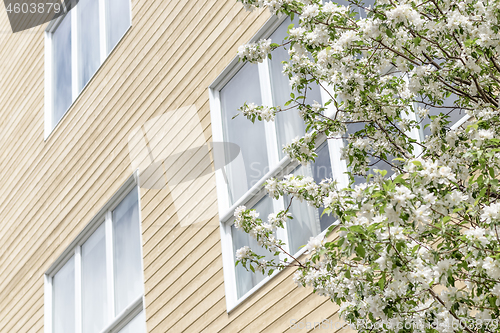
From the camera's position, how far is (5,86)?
12.5 m

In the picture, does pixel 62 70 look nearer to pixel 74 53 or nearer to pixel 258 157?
pixel 74 53

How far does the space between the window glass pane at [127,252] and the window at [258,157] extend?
1829 millimetres

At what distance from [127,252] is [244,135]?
2.52 metres

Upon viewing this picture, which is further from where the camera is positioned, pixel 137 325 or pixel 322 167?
pixel 137 325

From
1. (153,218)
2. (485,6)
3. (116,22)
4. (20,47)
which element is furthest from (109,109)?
(485,6)

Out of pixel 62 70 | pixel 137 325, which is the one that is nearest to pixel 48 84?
pixel 62 70

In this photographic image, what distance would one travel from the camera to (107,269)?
27.4 ft

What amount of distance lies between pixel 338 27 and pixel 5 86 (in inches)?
415

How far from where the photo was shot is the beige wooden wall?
6676 millimetres

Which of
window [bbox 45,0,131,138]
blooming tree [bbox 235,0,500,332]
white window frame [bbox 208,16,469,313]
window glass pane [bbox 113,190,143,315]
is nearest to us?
blooming tree [bbox 235,0,500,332]

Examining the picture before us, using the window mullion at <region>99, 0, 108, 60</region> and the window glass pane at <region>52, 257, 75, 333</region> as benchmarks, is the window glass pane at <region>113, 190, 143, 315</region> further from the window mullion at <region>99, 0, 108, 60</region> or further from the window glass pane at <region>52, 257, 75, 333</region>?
the window mullion at <region>99, 0, 108, 60</region>

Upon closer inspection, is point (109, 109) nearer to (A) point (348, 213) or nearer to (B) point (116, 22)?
(B) point (116, 22)

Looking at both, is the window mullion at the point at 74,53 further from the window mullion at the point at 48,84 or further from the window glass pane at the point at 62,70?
the window mullion at the point at 48,84

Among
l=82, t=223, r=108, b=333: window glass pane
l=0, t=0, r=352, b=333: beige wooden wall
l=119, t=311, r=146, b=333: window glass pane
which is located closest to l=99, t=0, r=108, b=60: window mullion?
l=0, t=0, r=352, b=333: beige wooden wall
